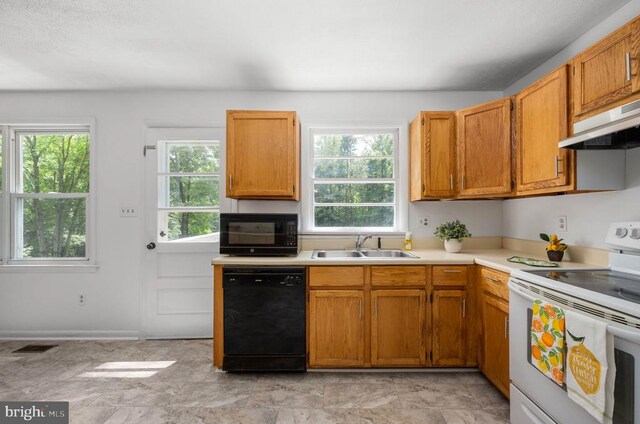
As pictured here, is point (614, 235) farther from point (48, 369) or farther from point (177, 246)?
point (48, 369)

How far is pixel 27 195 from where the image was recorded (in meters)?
3.09

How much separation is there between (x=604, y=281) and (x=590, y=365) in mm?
551

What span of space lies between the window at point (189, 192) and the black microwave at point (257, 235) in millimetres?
692

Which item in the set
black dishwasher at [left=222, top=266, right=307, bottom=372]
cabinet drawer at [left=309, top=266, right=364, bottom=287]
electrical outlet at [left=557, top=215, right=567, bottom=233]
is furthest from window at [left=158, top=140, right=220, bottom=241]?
electrical outlet at [left=557, top=215, right=567, bottom=233]

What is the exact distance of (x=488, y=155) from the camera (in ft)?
7.86

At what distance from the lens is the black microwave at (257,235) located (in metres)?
2.42

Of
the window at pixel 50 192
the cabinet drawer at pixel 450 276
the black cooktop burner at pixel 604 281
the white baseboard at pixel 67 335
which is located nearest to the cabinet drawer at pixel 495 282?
the cabinet drawer at pixel 450 276

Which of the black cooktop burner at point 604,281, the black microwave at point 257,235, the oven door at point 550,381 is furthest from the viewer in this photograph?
the black microwave at point 257,235

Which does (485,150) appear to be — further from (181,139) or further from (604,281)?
(181,139)

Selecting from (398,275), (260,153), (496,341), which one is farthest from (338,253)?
(496,341)

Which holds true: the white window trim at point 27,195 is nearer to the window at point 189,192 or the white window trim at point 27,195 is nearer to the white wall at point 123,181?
the white wall at point 123,181

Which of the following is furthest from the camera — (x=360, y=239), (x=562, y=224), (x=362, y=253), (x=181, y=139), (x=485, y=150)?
(x=181, y=139)

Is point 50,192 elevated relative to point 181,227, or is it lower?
elevated

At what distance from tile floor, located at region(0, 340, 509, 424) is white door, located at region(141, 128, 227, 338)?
449 mm
